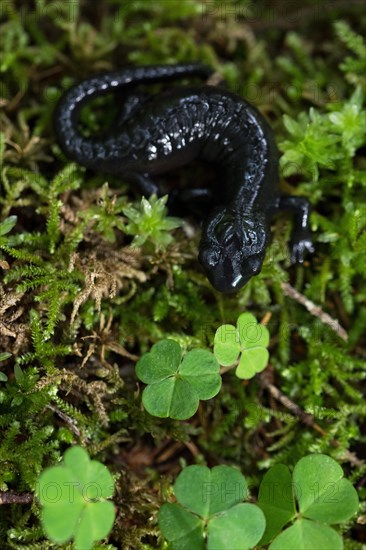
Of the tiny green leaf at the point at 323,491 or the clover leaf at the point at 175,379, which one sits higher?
the clover leaf at the point at 175,379

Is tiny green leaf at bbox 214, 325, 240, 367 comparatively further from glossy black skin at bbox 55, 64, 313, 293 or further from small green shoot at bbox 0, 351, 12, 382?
small green shoot at bbox 0, 351, 12, 382

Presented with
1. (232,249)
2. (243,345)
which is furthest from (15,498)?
(232,249)

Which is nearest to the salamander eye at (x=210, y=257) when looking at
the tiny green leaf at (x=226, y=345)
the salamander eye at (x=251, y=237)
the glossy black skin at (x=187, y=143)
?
the salamander eye at (x=251, y=237)

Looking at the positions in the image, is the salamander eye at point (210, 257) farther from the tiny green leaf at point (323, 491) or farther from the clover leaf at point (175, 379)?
the tiny green leaf at point (323, 491)

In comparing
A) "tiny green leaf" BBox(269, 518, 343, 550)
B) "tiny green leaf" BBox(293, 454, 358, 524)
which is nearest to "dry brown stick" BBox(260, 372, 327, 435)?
"tiny green leaf" BBox(293, 454, 358, 524)

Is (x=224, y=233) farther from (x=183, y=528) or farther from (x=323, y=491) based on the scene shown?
(x=183, y=528)

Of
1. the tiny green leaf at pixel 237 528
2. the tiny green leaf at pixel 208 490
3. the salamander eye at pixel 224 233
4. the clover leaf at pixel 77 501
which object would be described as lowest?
the tiny green leaf at pixel 237 528
